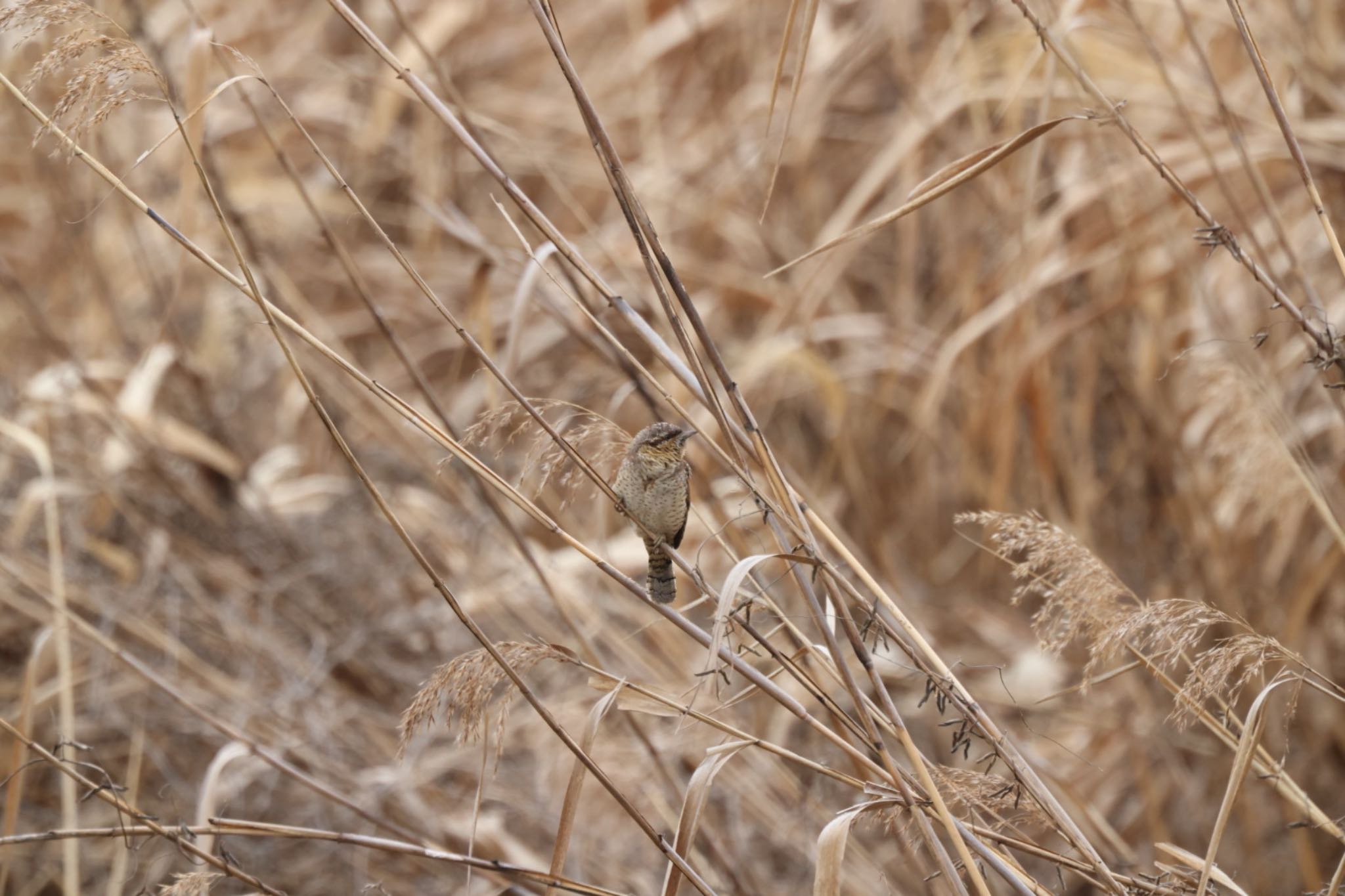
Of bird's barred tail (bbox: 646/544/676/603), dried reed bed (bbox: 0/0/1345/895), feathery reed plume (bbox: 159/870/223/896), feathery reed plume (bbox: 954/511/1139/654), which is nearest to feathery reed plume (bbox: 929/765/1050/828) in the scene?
dried reed bed (bbox: 0/0/1345/895)

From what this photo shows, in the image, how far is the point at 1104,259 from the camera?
2.60 m

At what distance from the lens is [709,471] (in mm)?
2561

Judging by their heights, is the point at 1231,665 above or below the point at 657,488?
below

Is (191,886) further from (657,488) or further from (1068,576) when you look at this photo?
(1068,576)

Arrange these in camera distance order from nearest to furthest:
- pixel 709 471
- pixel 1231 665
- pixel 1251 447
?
pixel 1231 665
pixel 1251 447
pixel 709 471

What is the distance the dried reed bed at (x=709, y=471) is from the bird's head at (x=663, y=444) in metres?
0.08

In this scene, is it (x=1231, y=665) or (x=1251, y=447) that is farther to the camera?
(x=1251, y=447)

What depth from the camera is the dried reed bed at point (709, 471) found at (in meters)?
1.26

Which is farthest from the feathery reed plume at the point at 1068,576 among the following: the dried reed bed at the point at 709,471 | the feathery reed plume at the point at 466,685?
the feathery reed plume at the point at 466,685

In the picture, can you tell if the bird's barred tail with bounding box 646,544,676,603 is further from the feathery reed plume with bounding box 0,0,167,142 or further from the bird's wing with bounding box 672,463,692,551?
the feathery reed plume with bounding box 0,0,167,142

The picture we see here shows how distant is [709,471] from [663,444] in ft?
3.36

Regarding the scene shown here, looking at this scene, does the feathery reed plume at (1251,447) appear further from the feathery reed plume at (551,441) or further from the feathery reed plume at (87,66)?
the feathery reed plume at (87,66)

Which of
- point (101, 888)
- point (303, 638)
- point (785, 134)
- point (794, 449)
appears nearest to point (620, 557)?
point (303, 638)

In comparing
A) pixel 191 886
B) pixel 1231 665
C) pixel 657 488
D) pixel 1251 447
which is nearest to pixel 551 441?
pixel 657 488
